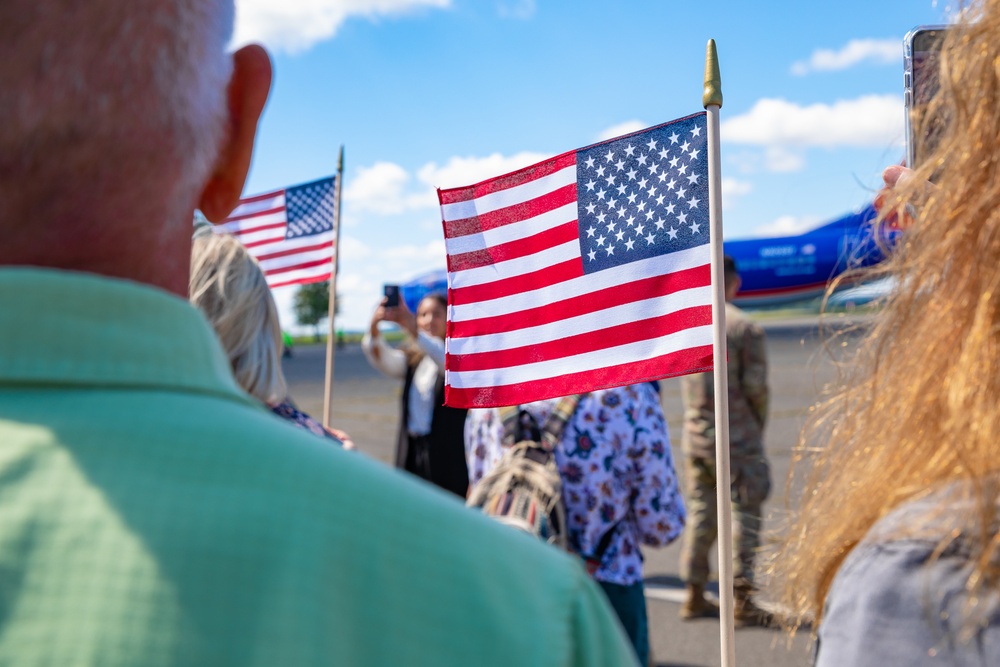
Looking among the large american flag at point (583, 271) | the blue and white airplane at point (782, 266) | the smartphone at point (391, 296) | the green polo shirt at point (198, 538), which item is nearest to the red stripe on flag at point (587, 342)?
the large american flag at point (583, 271)

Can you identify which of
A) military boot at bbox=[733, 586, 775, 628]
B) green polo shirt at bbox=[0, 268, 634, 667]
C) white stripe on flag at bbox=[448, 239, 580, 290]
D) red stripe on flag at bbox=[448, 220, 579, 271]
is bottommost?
military boot at bbox=[733, 586, 775, 628]

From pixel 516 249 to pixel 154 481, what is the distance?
90.7 inches

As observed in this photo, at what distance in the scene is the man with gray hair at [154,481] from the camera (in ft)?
2.02

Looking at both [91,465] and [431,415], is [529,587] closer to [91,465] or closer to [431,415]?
[91,465]

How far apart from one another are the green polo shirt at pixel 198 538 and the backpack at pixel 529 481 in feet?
6.73

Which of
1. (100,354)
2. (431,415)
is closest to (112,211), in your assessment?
(100,354)

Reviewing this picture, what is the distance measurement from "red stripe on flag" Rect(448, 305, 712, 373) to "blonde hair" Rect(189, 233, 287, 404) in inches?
24.8

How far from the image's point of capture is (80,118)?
706 millimetres

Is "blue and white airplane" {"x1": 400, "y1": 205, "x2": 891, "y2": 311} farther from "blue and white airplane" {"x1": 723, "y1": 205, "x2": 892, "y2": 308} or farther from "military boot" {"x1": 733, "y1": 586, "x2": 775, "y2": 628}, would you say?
"military boot" {"x1": 733, "y1": 586, "x2": 775, "y2": 628}

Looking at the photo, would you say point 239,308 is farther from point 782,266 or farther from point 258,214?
point 782,266

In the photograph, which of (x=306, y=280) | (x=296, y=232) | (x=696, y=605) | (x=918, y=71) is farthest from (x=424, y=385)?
(x=918, y=71)

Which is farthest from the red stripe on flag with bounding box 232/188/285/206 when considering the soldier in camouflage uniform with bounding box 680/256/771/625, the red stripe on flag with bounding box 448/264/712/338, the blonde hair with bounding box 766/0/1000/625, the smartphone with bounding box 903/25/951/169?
the blonde hair with bounding box 766/0/1000/625

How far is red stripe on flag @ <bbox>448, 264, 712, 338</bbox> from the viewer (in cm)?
Result: 245

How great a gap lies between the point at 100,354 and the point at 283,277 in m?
5.19
